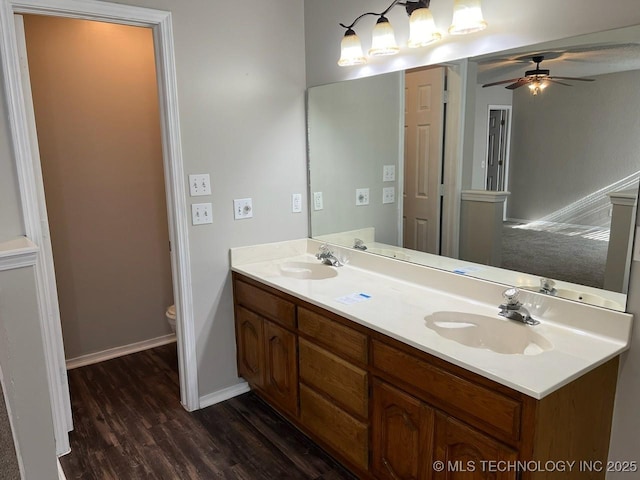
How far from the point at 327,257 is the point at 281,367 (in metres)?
0.69

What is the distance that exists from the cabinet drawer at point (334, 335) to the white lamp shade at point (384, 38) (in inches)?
50.4

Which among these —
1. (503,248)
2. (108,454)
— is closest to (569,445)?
(503,248)

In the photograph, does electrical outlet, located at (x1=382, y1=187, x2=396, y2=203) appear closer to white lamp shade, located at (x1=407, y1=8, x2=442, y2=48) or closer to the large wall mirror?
the large wall mirror

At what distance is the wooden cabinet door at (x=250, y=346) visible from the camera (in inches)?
102

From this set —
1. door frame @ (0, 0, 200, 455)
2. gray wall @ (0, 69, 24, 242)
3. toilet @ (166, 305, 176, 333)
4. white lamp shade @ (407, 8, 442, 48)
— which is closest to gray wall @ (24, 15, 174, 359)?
toilet @ (166, 305, 176, 333)

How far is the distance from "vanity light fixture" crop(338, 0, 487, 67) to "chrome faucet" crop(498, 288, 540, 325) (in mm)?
1042

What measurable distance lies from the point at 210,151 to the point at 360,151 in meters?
0.84

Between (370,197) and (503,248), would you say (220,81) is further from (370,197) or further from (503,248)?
(503,248)

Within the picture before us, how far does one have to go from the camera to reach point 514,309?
5.82ft

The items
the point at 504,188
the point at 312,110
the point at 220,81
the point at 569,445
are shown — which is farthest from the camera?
the point at 312,110

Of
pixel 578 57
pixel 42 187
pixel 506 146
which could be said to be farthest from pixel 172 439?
pixel 578 57

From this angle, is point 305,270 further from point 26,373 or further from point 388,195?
point 26,373

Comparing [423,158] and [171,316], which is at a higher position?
[423,158]

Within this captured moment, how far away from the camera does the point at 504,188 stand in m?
1.95
